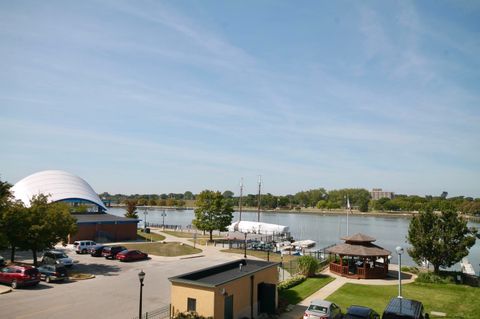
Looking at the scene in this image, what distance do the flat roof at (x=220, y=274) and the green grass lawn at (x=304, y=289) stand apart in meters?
3.58

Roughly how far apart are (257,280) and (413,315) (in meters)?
8.28

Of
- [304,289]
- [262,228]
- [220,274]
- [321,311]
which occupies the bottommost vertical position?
[262,228]

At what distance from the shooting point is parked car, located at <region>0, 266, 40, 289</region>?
90.5 ft

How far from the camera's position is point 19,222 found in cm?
3291

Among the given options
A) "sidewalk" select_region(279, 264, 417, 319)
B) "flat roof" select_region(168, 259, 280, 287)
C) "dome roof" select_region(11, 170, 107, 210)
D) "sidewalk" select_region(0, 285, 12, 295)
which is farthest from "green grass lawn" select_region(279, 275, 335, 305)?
"dome roof" select_region(11, 170, 107, 210)

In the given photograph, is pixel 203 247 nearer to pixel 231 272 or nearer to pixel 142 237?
pixel 142 237

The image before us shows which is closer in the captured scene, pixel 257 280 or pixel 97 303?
pixel 257 280

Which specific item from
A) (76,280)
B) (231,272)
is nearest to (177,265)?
(76,280)

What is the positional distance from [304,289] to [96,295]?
1478 cm

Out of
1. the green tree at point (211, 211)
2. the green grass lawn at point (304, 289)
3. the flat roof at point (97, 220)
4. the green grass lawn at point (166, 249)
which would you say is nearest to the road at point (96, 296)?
the green grass lawn at point (304, 289)

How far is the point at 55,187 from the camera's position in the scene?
71000mm

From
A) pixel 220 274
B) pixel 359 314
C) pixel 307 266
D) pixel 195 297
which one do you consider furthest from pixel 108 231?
pixel 359 314

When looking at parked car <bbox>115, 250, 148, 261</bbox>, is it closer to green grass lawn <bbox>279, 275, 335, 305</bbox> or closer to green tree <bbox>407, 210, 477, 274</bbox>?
green grass lawn <bbox>279, 275, 335, 305</bbox>

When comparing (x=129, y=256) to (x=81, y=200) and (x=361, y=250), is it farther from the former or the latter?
(x=81, y=200)
